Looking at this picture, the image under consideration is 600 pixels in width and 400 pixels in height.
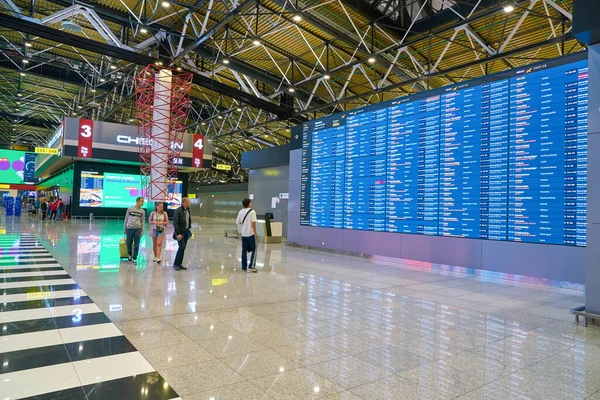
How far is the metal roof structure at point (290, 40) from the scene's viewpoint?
13641mm

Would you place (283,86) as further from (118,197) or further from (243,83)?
(118,197)

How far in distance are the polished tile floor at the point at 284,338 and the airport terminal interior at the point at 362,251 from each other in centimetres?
3

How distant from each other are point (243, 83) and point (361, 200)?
1208 centimetres

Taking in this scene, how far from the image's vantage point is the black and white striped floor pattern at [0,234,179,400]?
2.91 metres

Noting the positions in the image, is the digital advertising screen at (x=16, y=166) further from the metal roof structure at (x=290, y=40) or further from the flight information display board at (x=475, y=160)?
the flight information display board at (x=475, y=160)

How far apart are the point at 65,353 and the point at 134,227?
19.6 feet

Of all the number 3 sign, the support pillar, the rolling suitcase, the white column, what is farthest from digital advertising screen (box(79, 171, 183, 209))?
the support pillar

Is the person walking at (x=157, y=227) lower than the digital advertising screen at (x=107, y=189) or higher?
lower

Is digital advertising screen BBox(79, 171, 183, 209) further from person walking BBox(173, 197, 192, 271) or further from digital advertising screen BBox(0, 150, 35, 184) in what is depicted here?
digital advertising screen BBox(0, 150, 35, 184)

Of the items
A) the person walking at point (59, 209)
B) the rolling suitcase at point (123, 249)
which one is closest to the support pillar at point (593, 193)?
the rolling suitcase at point (123, 249)

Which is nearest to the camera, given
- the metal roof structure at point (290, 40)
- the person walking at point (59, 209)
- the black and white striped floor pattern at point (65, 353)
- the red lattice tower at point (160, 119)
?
the black and white striped floor pattern at point (65, 353)

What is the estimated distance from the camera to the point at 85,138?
82.9 feet

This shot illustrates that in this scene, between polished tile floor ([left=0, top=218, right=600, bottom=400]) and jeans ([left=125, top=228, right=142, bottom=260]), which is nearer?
polished tile floor ([left=0, top=218, right=600, bottom=400])

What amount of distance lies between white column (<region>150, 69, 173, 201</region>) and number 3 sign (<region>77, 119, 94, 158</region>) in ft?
31.9
